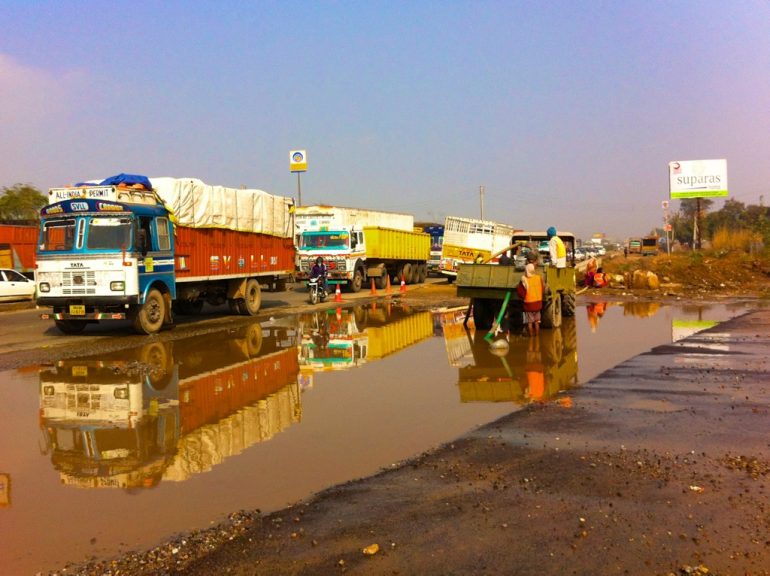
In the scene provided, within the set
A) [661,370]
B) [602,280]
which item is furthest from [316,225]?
[661,370]

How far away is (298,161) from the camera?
49656 mm

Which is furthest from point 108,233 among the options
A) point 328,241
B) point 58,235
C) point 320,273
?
point 328,241

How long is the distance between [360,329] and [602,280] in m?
15.3

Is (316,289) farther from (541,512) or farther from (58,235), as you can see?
(541,512)

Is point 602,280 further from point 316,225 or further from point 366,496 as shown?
point 366,496

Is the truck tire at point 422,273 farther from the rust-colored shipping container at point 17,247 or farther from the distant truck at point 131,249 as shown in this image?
the distant truck at point 131,249

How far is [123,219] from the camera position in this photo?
14.3 meters

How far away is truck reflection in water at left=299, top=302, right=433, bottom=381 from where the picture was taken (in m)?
12.1

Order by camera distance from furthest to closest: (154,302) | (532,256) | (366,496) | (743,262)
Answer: (743,262), (154,302), (532,256), (366,496)

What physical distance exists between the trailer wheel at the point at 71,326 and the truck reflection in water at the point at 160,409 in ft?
10.3

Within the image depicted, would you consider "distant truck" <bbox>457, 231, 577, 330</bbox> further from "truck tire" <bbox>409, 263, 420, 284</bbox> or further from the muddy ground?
"truck tire" <bbox>409, 263, 420, 284</bbox>

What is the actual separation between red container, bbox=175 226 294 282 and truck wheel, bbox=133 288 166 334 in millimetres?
978

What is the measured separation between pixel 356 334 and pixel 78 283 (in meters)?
5.89

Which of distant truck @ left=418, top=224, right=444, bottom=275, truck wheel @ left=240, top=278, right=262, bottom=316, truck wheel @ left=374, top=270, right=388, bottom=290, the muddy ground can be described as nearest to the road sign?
distant truck @ left=418, top=224, right=444, bottom=275
